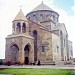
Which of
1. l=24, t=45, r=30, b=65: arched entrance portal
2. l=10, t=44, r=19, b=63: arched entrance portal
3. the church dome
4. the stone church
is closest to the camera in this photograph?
the stone church

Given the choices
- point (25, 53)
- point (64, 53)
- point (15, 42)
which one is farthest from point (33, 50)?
point (64, 53)

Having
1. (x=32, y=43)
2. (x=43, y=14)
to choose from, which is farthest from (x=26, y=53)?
(x=43, y=14)

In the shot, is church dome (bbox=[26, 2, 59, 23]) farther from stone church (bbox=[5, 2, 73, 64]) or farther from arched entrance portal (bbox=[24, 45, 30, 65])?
arched entrance portal (bbox=[24, 45, 30, 65])

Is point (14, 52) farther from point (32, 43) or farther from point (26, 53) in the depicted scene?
point (32, 43)

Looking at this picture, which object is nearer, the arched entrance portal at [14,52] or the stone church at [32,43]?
the stone church at [32,43]

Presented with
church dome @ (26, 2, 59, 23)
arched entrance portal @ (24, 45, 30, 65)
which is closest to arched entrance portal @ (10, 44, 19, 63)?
arched entrance portal @ (24, 45, 30, 65)

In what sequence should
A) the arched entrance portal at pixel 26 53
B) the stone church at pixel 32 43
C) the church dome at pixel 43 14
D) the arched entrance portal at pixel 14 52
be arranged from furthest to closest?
1. the church dome at pixel 43 14
2. the arched entrance portal at pixel 26 53
3. the arched entrance portal at pixel 14 52
4. the stone church at pixel 32 43

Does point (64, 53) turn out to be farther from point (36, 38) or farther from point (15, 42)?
point (15, 42)

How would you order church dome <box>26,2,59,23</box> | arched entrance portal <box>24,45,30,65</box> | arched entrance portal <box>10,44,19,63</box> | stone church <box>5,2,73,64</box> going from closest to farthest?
stone church <box>5,2,73,64</box> → arched entrance portal <box>10,44,19,63</box> → arched entrance portal <box>24,45,30,65</box> → church dome <box>26,2,59,23</box>

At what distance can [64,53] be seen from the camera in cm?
1984

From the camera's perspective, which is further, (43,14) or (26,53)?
(43,14)

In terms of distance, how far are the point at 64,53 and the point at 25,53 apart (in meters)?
4.80

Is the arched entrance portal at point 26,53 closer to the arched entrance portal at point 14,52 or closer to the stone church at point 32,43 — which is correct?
the stone church at point 32,43

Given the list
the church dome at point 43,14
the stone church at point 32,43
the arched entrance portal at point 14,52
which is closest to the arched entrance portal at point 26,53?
the stone church at point 32,43
